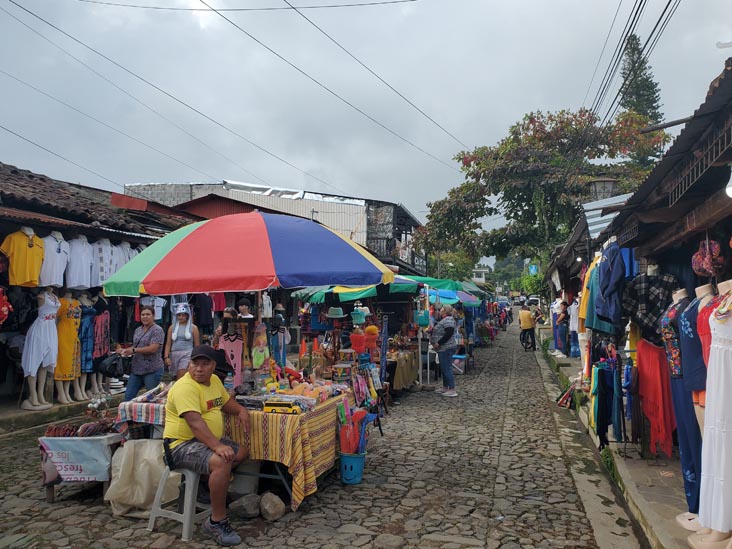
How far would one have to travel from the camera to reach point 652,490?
189 inches

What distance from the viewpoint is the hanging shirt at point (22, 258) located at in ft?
26.5

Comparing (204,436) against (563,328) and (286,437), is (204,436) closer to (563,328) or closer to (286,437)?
(286,437)

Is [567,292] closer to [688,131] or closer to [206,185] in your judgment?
[688,131]

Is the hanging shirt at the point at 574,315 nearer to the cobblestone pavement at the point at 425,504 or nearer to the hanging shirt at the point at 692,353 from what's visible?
the cobblestone pavement at the point at 425,504

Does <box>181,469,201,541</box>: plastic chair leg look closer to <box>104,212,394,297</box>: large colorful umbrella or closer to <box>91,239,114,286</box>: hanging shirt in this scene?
<box>104,212,394,297</box>: large colorful umbrella

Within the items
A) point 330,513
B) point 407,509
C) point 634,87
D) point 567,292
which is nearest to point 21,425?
point 330,513

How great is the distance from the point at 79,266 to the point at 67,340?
1.28 meters

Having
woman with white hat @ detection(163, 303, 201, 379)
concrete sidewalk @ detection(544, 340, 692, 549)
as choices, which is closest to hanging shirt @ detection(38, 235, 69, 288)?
woman with white hat @ detection(163, 303, 201, 379)

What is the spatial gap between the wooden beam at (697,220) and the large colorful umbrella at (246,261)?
2731mm

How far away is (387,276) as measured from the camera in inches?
218

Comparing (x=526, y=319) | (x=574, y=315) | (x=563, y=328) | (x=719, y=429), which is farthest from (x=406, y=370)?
(x=526, y=319)

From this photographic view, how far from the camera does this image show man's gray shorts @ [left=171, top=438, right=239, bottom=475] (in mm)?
4320

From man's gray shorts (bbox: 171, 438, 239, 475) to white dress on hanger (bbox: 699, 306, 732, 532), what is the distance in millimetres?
3637

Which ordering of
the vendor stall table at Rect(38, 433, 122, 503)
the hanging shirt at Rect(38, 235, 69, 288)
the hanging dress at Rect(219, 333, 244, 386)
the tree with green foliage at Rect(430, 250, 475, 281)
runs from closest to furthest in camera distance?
the vendor stall table at Rect(38, 433, 122, 503), the hanging dress at Rect(219, 333, 244, 386), the hanging shirt at Rect(38, 235, 69, 288), the tree with green foliage at Rect(430, 250, 475, 281)
